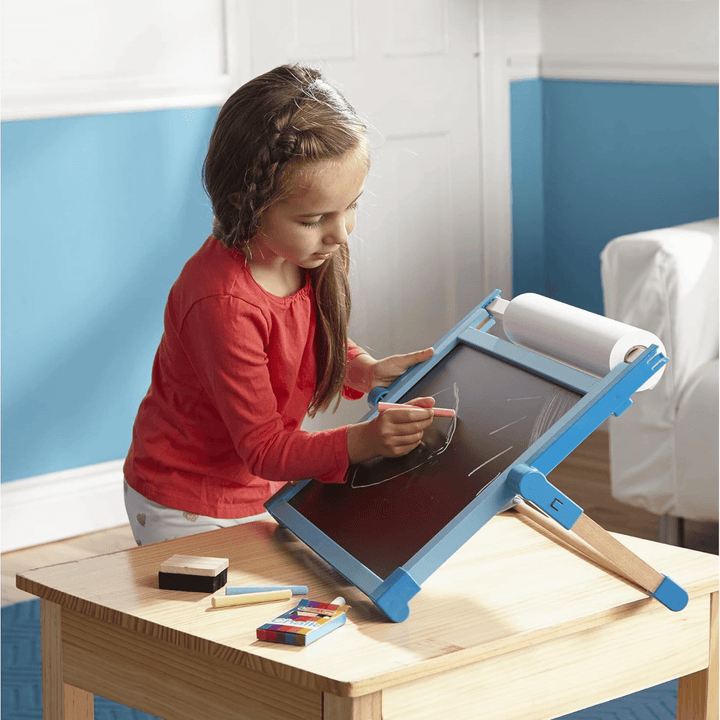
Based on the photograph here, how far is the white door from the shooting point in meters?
3.30

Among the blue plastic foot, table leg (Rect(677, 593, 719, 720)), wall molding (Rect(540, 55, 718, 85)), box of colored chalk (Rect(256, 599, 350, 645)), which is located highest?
wall molding (Rect(540, 55, 718, 85))

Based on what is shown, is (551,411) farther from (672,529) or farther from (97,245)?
(97,245)

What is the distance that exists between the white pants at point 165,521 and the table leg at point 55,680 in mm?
223

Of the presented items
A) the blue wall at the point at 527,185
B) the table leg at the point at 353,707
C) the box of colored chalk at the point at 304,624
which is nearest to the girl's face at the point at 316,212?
the box of colored chalk at the point at 304,624

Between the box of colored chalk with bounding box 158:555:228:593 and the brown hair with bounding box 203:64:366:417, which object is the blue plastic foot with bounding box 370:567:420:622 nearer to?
the box of colored chalk with bounding box 158:555:228:593

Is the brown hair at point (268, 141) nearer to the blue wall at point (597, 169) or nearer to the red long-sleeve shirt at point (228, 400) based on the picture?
the red long-sleeve shirt at point (228, 400)

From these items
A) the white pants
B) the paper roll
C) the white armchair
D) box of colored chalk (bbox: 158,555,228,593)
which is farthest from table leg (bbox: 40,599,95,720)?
the white armchair

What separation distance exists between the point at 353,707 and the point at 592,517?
2.16 metres

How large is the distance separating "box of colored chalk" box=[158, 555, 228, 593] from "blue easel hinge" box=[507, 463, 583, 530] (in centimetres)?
30

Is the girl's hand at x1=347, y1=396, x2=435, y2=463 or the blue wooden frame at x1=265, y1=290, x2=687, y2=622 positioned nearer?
the blue wooden frame at x1=265, y1=290, x2=687, y2=622

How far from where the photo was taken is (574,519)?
41.6 inches

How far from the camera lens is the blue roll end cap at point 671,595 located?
3.64 ft

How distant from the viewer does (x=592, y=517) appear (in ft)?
9.82

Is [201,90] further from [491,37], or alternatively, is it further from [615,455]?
[615,455]
